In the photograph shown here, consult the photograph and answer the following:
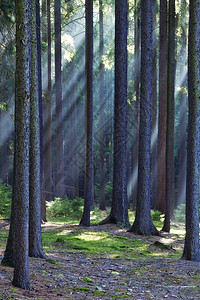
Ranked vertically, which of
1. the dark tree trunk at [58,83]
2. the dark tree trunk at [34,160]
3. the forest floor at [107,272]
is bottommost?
the forest floor at [107,272]

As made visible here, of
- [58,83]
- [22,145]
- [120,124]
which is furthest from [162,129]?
[22,145]

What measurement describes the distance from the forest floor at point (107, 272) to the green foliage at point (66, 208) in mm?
6912

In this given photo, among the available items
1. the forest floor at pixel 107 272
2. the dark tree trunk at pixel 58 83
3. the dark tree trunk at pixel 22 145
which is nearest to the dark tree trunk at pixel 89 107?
the forest floor at pixel 107 272

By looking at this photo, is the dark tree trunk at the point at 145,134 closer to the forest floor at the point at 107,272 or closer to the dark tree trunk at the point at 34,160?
the forest floor at the point at 107,272

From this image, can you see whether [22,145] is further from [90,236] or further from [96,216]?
[96,216]

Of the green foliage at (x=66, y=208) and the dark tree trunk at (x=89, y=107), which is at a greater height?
the dark tree trunk at (x=89, y=107)

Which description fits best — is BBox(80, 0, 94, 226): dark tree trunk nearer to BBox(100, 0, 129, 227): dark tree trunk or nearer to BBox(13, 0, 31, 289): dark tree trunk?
BBox(100, 0, 129, 227): dark tree trunk

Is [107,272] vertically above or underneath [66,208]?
underneath

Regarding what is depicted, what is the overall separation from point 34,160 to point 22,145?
217 cm

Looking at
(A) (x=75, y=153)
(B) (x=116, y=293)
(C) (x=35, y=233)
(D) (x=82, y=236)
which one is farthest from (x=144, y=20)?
(A) (x=75, y=153)

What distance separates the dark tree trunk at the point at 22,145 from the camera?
5.90m

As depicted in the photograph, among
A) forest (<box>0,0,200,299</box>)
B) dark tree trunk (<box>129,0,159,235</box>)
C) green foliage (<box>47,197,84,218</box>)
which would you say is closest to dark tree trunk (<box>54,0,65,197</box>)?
forest (<box>0,0,200,299</box>)

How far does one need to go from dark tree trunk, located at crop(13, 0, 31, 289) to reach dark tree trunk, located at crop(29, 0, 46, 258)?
1760 millimetres

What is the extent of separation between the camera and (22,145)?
19.4 ft
